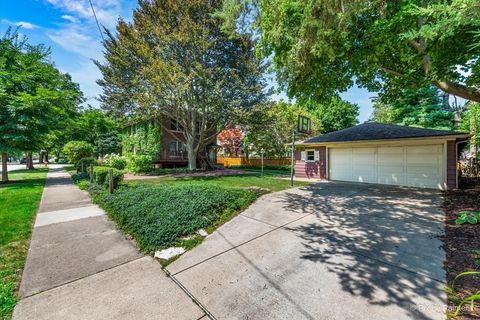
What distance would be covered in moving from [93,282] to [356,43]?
24.6 feet

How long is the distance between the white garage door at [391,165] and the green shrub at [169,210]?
7.29 m

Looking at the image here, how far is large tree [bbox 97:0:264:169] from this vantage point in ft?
39.8

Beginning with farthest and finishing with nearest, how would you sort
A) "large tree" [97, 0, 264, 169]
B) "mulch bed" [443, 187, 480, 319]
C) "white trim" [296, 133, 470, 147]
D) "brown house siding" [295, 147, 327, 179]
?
"brown house siding" [295, 147, 327, 179] < "large tree" [97, 0, 264, 169] < "white trim" [296, 133, 470, 147] < "mulch bed" [443, 187, 480, 319]

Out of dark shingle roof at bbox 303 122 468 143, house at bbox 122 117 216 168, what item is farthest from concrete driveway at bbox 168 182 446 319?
house at bbox 122 117 216 168

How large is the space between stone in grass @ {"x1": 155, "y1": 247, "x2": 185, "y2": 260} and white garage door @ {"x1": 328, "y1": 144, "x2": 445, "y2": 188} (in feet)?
34.2

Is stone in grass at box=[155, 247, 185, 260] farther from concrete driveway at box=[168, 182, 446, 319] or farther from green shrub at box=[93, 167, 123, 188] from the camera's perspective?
green shrub at box=[93, 167, 123, 188]

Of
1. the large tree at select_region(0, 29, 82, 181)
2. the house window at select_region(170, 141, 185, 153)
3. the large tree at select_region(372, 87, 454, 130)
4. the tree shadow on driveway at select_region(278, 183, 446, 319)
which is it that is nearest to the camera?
the tree shadow on driveway at select_region(278, 183, 446, 319)

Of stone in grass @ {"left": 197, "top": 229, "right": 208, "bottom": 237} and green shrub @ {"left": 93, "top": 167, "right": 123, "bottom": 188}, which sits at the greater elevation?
green shrub @ {"left": 93, "top": 167, "right": 123, "bottom": 188}

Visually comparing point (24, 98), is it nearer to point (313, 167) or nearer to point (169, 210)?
point (169, 210)

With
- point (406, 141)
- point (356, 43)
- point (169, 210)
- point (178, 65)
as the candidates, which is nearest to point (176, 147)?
point (178, 65)

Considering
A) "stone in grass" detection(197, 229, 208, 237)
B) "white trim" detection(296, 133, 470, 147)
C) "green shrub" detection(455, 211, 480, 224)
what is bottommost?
"stone in grass" detection(197, 229, 208, 237)

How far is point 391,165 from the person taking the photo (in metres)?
10.1

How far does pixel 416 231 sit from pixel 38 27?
1179 cm

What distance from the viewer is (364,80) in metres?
8.54
